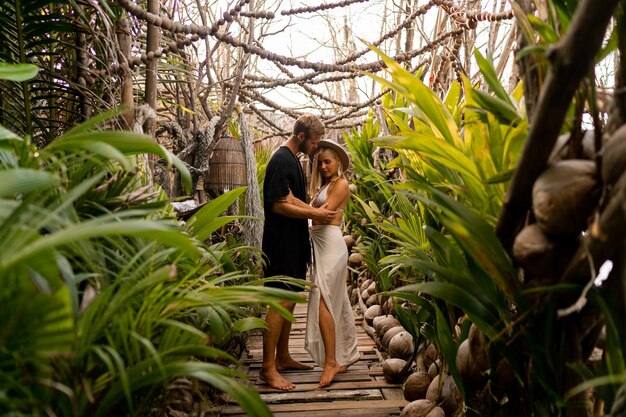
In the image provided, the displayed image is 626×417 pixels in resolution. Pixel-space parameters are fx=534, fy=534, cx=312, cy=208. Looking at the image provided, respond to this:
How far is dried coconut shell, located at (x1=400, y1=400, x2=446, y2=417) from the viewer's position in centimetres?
190

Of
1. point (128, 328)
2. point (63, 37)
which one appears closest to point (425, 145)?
point (128, 328)

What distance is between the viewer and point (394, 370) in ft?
8.72

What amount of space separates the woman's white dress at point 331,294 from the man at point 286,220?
9 cm

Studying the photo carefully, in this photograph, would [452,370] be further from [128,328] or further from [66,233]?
[66,233]

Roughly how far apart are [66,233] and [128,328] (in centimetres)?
42

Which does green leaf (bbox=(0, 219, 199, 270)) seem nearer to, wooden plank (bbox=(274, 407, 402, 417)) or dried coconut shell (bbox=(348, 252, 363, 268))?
wooden plank (bbox=(274, 407, 402, 417))

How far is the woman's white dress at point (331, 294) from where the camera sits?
9.99ft

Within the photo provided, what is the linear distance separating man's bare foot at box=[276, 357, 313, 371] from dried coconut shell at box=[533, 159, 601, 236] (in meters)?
2.38

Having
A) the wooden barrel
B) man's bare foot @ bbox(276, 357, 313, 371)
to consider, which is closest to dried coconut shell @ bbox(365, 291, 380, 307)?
man's bare foot @ bbox(276, 357, 313, 371)

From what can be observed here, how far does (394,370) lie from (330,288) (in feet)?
1.96

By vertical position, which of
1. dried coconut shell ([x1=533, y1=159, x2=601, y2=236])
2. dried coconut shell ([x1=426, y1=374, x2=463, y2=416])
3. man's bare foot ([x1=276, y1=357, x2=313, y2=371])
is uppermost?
dried coconut shell ([x1=533, y1=159, x2=601, y2=236])

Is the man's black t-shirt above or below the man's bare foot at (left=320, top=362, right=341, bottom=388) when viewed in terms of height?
above

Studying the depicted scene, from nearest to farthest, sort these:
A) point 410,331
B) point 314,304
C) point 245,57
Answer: point 410,331, point 314,304, point 245,57

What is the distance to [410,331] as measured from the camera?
2.71m
